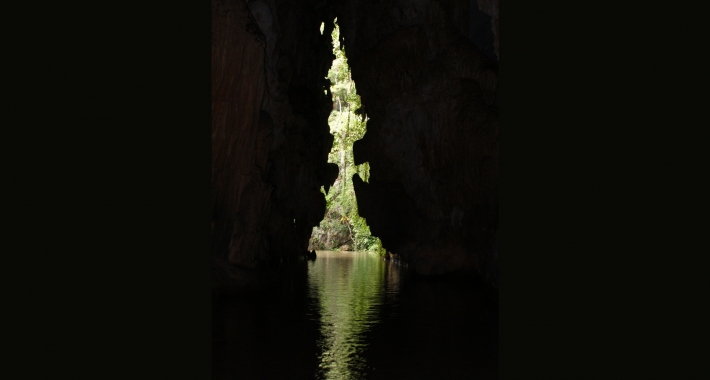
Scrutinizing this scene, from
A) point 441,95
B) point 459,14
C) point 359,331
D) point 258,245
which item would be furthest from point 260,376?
point 459,14

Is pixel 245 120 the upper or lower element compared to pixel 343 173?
lower

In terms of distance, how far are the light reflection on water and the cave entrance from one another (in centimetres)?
2021

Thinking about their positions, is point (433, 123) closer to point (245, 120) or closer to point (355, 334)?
point (245, 120)

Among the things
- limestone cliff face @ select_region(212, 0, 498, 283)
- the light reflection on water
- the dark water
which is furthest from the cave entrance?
the dark water

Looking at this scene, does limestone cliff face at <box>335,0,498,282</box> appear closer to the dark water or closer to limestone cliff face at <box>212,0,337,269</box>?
limestone cliff face at <box>212,0,337,269</box>

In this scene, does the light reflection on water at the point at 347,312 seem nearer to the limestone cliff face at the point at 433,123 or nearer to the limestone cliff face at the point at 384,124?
the limestone cliff face at the point at 384,124

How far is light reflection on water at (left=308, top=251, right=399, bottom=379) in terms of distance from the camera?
740 cm

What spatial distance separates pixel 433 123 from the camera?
64.4 ft

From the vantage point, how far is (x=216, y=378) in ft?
22.2

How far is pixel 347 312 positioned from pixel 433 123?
31.3 ft

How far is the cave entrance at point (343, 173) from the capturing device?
41.5m

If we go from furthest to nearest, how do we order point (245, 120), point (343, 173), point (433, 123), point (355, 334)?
point (343, 173)
point (433, 123)
point (245, 120)
point (355, 334)

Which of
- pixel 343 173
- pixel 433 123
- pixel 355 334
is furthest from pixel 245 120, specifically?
pixel 343 173

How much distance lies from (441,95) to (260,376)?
13.8 meters
